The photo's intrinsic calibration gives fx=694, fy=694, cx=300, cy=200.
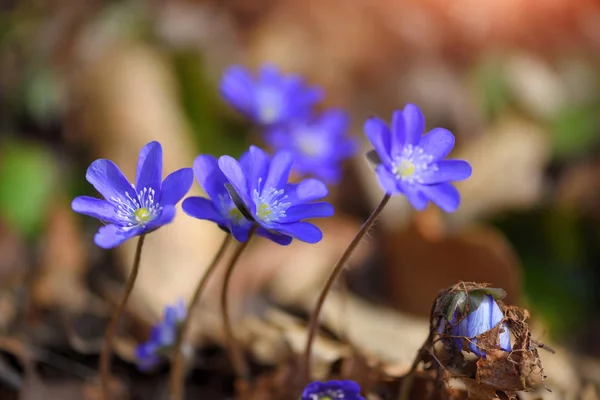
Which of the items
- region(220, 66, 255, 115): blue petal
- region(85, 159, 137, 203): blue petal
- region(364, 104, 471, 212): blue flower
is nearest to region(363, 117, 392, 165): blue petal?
region(364, 104, 471, 212): blue flower

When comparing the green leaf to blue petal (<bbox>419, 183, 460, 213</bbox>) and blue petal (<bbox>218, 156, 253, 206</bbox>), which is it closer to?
blue petal (<bbox>218, 156, 253, 206</bbox>)

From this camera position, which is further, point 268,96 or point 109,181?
point 268,96

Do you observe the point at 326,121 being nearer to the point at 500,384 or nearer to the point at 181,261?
the point at 181,261

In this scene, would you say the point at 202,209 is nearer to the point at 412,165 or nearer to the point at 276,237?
the point at 276,237

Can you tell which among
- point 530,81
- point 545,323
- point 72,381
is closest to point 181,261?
point 72,381

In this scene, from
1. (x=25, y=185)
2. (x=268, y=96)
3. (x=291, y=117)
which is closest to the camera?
(x=291, y=117)

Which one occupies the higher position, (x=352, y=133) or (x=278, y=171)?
(x=352, y=133)

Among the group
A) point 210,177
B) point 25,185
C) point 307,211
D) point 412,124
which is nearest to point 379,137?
point 412,124

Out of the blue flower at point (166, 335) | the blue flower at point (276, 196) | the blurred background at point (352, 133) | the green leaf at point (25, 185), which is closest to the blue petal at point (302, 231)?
the blue flower at point (276, 196)
